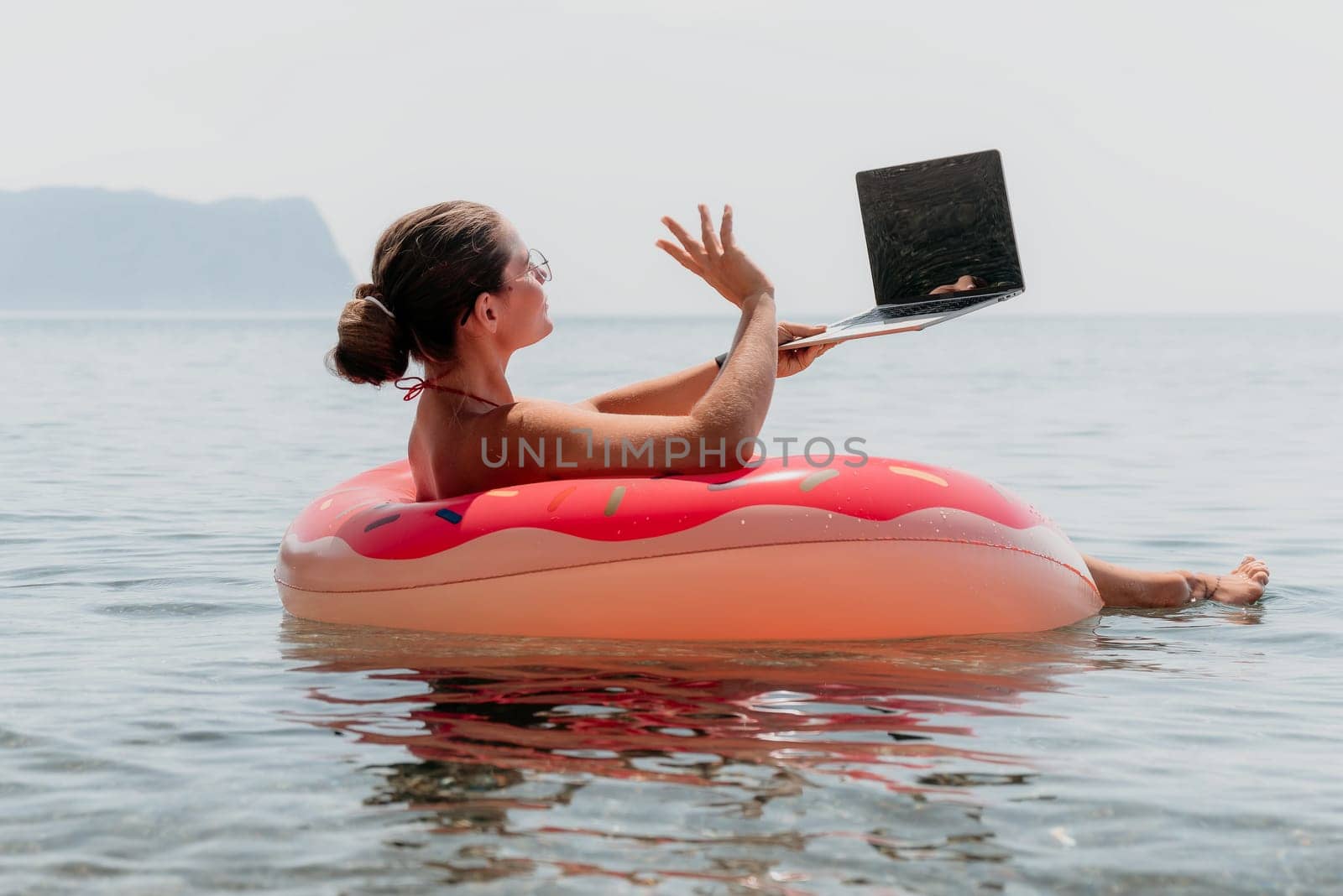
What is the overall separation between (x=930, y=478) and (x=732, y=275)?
83cm

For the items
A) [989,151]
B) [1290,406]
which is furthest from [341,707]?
[1290,406]

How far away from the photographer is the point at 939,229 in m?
4.37

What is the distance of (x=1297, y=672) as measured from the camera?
3.92 meters

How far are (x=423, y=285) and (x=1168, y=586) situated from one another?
2.67 meters

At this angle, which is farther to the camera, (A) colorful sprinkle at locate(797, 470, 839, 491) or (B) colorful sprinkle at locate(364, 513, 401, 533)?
(B) colorful sprinkle at locate(364, 513, 401, 533)

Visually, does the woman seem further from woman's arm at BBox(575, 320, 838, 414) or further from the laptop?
woman's arm at BBox(575, 320, 838, 414)

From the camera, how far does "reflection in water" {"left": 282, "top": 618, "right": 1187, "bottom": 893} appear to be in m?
2.47

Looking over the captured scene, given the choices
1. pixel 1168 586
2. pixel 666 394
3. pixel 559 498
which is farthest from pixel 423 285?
pixel 1168 586

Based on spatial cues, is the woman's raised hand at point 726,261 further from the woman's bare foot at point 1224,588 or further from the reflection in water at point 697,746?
the woman's bare foot at point 1224,588

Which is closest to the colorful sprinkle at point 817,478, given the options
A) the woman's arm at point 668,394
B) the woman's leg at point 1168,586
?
the woman's arm at point 668,394

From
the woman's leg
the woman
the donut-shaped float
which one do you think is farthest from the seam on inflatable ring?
the woman's leg

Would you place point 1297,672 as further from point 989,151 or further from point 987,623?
point 989,151

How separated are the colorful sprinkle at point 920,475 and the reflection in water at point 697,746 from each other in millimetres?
457

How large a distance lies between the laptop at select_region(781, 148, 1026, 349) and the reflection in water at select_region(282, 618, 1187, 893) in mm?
1017
